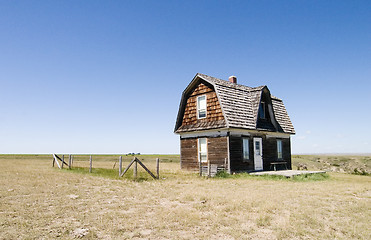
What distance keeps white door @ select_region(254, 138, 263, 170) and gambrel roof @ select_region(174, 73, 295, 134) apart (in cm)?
181

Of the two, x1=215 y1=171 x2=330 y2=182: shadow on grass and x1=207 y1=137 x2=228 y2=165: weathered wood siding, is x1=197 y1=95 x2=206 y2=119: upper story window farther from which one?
x1=215 y1=171 x2=330 y2=182: shadow on grass

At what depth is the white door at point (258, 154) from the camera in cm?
2116

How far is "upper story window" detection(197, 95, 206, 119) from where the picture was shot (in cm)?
2177

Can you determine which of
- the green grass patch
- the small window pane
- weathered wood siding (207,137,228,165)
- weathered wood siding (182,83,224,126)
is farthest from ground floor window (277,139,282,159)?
weathered wood siding (182,83,224,126)

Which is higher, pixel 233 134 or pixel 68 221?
pixel 233 134

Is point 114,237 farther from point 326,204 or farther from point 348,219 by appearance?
point 326,204

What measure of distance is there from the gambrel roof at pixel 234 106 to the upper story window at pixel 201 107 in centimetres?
82

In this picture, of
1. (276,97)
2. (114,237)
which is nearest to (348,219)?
(114,237)

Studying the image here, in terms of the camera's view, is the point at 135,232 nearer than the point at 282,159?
Yes

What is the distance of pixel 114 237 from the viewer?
238 inches

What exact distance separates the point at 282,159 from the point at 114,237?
20.6 m

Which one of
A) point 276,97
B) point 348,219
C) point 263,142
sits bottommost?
point 348,219

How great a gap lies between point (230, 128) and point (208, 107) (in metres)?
A: 3.07

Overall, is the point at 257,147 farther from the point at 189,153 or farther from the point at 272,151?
the point at 189,153
